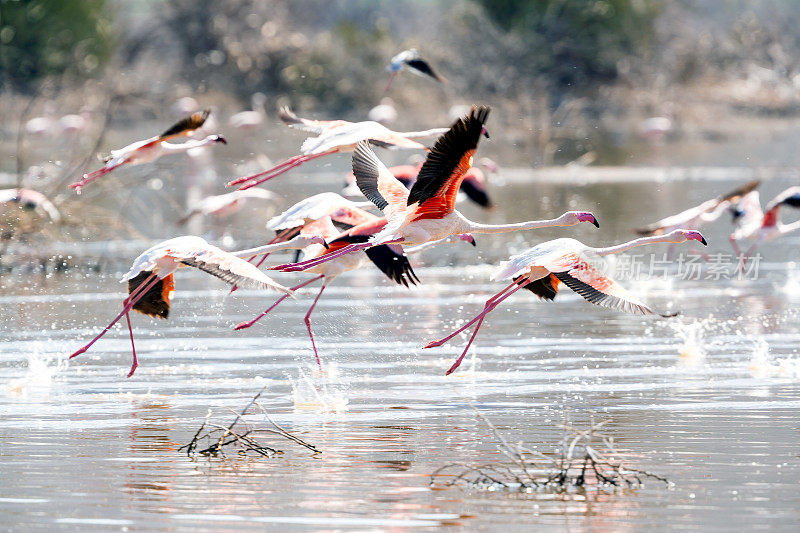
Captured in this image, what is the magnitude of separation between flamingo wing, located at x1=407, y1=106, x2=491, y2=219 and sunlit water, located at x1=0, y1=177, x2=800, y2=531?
1046mm

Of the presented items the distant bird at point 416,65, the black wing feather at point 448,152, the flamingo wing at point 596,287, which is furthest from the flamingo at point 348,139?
the distant bird at point 416,65

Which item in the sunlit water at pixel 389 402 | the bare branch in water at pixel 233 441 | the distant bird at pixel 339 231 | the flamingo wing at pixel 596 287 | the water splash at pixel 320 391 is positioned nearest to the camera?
the sunlit water at pixel 389 402

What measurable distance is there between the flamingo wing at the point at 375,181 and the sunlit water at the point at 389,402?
1.06m

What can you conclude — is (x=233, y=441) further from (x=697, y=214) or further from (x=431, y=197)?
(x=697, y=214)

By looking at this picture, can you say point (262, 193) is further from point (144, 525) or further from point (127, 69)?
point (127, 69)

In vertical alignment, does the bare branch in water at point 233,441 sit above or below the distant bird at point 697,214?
below

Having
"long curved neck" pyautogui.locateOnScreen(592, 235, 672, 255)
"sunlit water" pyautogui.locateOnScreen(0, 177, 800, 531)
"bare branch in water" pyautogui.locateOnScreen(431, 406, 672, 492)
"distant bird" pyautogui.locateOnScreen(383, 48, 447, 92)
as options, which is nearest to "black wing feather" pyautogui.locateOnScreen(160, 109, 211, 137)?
"sunlit water" pyautogui.locateOnScreen(0, 177, 800, 531)

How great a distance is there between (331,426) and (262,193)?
7991 millimetres

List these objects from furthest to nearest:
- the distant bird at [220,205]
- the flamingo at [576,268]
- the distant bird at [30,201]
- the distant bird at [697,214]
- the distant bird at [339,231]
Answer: the distant bird at [220,205]
the distant bird at [30,201]
the distant bird at [697,214]
the distant bird at [339,231]
the flamingo at [576,268]

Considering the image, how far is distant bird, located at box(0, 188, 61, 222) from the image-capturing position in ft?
43.5

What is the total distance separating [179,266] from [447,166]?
172cm

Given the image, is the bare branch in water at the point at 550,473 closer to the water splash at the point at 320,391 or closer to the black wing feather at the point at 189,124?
the water splash at the point at 320,391

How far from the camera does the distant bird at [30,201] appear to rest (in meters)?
13.2

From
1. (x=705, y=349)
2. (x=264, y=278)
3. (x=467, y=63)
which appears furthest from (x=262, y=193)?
(x=467, y=63)
